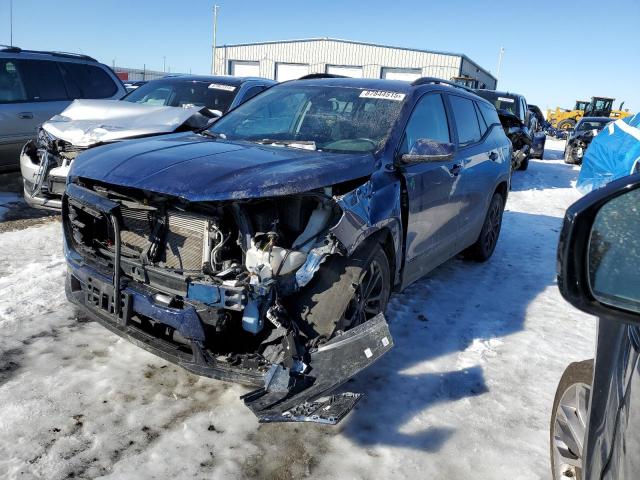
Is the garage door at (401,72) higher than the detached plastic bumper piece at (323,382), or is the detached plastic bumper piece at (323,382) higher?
the garage door at (401,72)

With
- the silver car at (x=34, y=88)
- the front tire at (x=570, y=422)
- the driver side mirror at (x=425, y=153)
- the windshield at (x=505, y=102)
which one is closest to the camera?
the front tire at (x=570, y=422)

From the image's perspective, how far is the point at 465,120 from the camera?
474 cm

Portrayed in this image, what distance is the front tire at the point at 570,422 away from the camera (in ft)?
6.97

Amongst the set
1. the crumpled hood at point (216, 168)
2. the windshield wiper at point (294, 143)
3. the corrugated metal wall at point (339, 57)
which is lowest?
the crumpled hood at point (216, 168)

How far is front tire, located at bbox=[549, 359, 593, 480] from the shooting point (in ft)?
6.97

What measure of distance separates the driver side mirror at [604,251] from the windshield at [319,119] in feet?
7.31

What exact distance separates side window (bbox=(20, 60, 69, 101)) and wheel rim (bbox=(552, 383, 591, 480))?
7637 mm

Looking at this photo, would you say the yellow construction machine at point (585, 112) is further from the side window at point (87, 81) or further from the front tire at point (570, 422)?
the front tire at point (570, 422)

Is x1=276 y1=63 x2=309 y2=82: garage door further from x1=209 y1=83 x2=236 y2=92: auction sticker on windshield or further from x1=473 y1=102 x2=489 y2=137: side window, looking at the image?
x1=473 y1=102 x2=489 y2=137: side window

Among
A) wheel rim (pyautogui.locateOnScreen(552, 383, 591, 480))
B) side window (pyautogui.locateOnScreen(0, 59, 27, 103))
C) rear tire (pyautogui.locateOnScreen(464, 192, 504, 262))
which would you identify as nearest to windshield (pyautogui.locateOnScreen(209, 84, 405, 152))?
wheel rim (pyautogui.locateOnScreen(552, 383, 591, 480))

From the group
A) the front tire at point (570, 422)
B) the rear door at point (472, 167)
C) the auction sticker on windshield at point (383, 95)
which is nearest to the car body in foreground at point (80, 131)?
the auction sticker on windshield at point (383, 95)

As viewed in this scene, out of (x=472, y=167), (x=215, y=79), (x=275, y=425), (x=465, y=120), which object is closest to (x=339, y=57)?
(x=215, y=79)

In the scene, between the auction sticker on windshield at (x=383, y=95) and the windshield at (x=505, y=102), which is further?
Result: the windshield at (x=505, y=102)

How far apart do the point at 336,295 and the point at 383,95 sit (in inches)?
69.6
